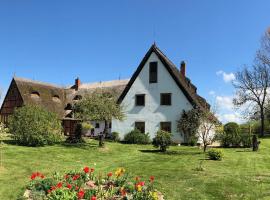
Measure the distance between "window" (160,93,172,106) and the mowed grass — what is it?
34.1 ft

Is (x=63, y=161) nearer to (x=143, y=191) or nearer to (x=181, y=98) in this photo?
(x=143, y=191)

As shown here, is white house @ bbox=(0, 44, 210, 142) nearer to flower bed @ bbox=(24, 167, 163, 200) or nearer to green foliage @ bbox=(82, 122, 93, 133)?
green foliage @ bbox=(82, 122, 93, 133)

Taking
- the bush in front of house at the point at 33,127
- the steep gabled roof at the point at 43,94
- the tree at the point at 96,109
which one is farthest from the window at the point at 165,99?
the steep gabled roof at the point at 43,94

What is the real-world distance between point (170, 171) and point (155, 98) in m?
17.8

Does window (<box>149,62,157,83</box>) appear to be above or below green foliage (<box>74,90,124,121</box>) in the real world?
above

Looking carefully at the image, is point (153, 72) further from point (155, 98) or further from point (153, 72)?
point (155, 98)

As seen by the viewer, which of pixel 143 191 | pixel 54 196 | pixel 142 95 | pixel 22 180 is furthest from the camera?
pixel 142 95

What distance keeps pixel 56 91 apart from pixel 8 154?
28228 millimetres

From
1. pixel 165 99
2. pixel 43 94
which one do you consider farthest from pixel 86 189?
pixel 43 94

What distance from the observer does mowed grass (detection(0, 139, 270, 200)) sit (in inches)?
426

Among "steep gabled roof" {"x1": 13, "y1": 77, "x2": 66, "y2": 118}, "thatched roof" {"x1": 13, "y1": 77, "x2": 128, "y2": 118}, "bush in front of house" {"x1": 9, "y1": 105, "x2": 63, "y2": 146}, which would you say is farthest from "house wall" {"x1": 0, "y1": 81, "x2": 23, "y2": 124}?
"bush in front of house" {"x1": 9, "y1": 105, "x2": 63, "y2": 146}

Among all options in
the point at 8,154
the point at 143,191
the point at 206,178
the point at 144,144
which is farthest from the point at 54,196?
the point at 144,144

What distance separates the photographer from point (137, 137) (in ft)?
A: 105

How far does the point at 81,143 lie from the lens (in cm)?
2773
